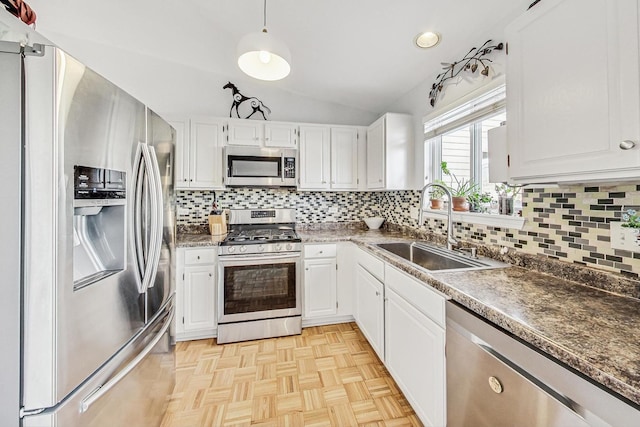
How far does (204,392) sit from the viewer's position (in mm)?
1768

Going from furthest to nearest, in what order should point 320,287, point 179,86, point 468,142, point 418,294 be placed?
1. point 179,86
2. point 320,287
3. point 468,142
4. point 418,294

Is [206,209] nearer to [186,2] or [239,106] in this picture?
[239,106]

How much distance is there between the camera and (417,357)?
4.77ft

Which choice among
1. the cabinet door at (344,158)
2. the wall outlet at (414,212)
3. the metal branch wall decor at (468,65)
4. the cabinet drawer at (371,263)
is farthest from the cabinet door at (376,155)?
the cabinet drawer at (371,263)

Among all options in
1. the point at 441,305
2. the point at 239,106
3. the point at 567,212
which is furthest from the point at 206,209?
the point at 567,212

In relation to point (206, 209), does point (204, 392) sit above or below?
below

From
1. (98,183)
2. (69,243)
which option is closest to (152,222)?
(98,183)

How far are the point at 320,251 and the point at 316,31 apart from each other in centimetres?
183

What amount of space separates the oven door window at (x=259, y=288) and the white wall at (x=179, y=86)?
1751mm

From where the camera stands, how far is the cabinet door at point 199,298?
234cm

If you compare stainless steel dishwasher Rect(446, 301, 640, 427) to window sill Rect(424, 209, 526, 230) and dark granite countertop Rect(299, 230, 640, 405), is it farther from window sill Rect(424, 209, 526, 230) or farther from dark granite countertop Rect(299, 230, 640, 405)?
window sill Rect(424, 209, 526, 230)

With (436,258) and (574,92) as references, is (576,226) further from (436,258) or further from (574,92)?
(436,258)

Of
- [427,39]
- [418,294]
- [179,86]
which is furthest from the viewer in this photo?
[179,86]

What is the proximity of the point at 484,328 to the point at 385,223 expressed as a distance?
227 cm
